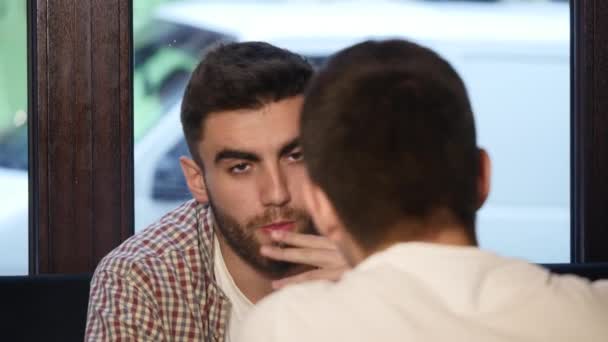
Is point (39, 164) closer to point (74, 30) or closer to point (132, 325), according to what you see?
point (74, 30)

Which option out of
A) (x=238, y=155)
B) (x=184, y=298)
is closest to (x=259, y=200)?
(x=238, y=155)

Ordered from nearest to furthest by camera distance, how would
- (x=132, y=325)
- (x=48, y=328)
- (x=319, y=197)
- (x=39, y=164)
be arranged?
(x=319, y=197)
(x=132, y=325)
(x=48, y=328)
(x=39, y=164)

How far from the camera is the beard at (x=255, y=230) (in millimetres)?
1957

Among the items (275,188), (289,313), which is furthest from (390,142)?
(275,188)

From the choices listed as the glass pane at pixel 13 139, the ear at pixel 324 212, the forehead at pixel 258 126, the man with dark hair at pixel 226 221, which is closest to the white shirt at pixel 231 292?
the man with dark hair at pixel 226 221

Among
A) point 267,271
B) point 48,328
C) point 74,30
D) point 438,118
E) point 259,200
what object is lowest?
point 48,328

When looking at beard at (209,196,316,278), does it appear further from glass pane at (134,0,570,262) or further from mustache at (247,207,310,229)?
glass pane at (134,0,570,262)

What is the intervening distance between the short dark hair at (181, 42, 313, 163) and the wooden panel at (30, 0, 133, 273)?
610mm

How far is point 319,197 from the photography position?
1.10 m

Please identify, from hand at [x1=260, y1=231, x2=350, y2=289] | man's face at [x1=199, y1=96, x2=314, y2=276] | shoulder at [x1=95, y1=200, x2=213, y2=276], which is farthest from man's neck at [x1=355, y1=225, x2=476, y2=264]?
shoulder at [x1=95, y1=200, x2=213, y2=276]

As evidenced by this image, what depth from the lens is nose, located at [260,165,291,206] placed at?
6.37 feet

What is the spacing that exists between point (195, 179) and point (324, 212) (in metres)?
1.07

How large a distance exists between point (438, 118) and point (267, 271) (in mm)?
1122

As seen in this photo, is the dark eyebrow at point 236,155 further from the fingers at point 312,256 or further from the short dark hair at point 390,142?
the short dark hair at point 390,142
